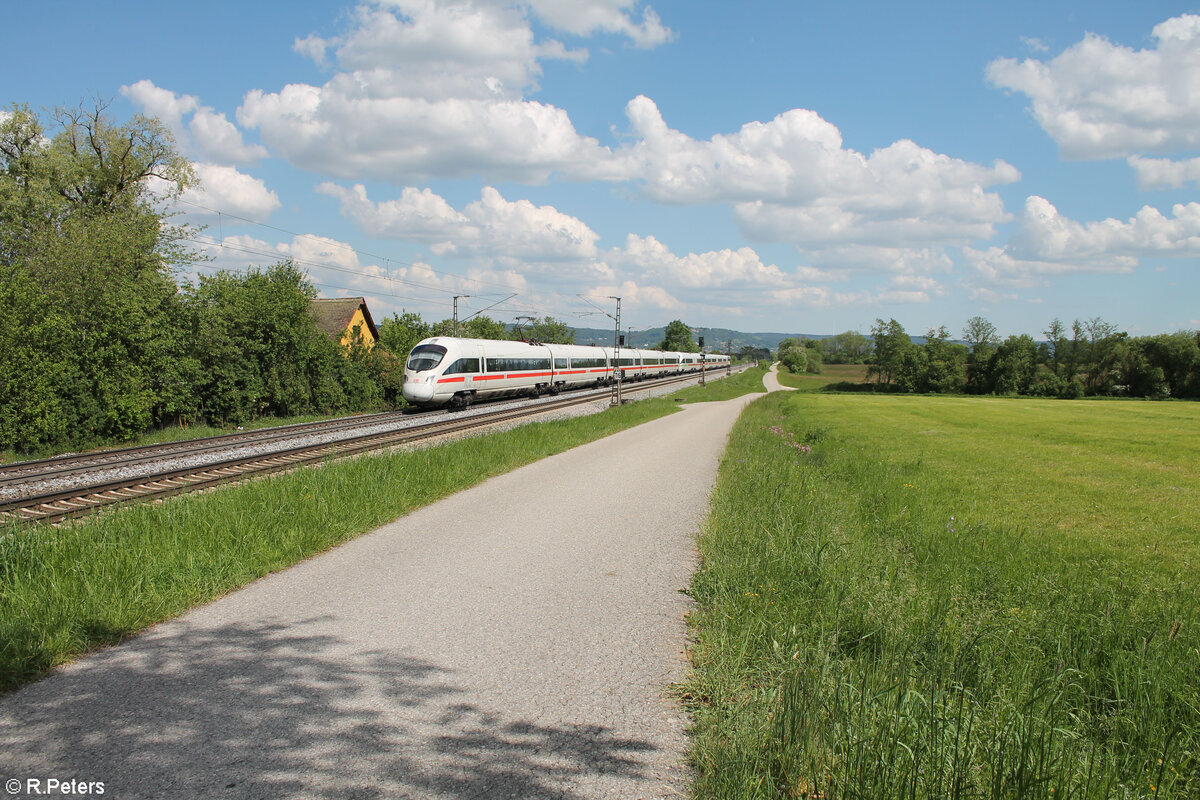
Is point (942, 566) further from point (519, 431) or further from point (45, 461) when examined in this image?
point (45, 461)

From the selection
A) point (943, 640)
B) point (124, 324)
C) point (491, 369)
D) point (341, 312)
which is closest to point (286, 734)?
point (943, 640)

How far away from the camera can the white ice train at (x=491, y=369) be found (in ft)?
95.0

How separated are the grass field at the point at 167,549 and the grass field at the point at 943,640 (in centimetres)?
439

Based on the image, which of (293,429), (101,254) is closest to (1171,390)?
(293,429)

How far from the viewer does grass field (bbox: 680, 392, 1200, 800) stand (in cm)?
312

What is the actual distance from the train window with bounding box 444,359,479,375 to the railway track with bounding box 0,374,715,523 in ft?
20.0

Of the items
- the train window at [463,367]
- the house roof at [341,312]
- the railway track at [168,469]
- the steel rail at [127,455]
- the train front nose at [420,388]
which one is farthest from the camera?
the house roof at [341,312]

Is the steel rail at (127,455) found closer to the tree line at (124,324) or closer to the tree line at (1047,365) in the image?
the tree line at (124,324)

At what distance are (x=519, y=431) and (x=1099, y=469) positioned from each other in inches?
601

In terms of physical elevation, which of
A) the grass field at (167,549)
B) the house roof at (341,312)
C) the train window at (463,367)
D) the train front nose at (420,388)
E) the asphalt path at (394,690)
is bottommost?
the asphalt path at (394,690)

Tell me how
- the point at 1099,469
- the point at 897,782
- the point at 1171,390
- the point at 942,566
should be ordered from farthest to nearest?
1. the point at 1171,390
2. the point at 1099,469
3. the point at 942,566
4. the point at 897,782

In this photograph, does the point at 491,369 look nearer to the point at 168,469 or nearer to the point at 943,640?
the point at 168,469

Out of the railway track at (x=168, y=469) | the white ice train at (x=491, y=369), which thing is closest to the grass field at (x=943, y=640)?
the railway track at (x=168, y=469)

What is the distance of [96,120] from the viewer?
1309 inches
